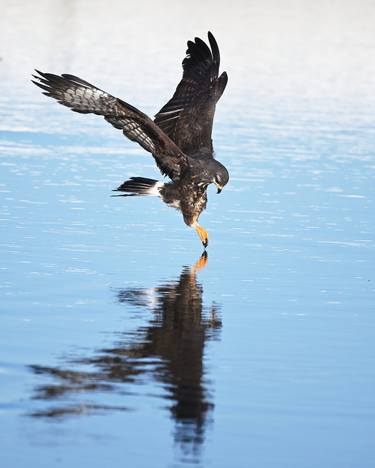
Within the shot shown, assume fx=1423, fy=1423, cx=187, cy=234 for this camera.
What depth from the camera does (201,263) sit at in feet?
34.4

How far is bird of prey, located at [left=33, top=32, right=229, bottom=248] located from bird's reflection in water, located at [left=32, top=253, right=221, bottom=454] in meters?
2.09

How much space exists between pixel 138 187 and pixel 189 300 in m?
2.71

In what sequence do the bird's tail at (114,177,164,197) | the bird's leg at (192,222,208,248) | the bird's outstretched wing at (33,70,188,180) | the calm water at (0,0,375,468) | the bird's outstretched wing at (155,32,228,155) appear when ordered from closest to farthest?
the calm water at (0,0,375,468) → the bird's outstretched wing at (33,70,188,180) → the bird's leg at (192,222,208,248) → the bird's tail at (114,177,164,197) → the bird's outstretched wing at (155,32,228,155)

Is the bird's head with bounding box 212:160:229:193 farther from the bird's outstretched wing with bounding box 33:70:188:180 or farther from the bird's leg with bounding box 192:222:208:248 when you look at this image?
the bird's outstretched wing with bounding box 33:70:188:180

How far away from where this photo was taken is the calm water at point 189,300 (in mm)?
6355

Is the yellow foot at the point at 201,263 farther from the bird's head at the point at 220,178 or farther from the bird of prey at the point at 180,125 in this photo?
the bird's head at the point at 220,178

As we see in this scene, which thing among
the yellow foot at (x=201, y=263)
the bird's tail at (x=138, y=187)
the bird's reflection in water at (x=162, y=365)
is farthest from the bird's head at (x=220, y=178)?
the bird's reflection in water at (x=162, y=365)

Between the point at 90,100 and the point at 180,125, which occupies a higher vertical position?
the point at 180,125

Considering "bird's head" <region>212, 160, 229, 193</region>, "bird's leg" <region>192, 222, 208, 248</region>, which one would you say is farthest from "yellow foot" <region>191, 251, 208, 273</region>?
"bird's head" <region>212, 160, 229, 193</region>

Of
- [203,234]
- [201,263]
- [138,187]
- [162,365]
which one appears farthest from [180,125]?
[162,365]

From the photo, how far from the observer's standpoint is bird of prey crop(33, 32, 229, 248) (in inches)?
426

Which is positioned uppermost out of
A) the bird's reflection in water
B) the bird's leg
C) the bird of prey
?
the bird of prey

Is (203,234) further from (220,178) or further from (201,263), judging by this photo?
(201,263)

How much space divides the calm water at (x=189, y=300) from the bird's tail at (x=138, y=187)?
29cm
